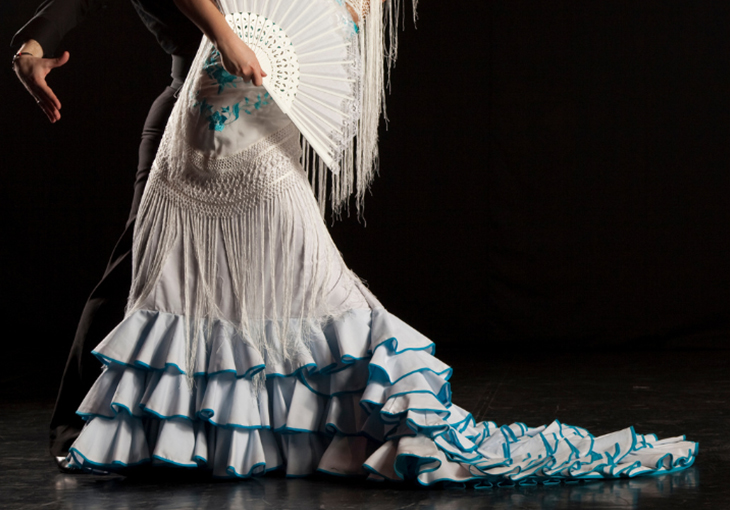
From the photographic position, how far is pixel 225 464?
1704mm

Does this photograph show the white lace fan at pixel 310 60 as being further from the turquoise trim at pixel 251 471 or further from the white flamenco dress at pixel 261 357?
the turquoise trim at pixel 251 471

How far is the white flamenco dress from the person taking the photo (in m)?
1.65

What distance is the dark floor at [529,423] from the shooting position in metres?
1.56

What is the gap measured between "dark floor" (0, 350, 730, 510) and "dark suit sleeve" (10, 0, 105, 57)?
0.88 meters

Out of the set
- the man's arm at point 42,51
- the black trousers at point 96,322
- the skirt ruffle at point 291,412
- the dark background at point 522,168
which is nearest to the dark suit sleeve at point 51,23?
the man's arm at point 42,51

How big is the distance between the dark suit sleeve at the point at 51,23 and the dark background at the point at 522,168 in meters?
2.20

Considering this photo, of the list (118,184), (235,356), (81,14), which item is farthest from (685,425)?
(118,184)

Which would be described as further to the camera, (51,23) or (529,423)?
(529,423)

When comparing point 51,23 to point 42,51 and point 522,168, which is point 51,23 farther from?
point 522,168

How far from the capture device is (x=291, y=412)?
66.6 inches

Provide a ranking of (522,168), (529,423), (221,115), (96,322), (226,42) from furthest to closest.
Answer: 1. (522,168)
2. (529,423)
3. (96,322)
4. (221,115)
5. (226,42)

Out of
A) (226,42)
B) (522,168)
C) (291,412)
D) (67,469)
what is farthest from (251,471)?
(522,168)

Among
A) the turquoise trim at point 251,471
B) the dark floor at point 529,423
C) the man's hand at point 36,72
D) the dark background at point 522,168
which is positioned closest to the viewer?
the dark floor at point 529,423

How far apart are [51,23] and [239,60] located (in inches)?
18.6
